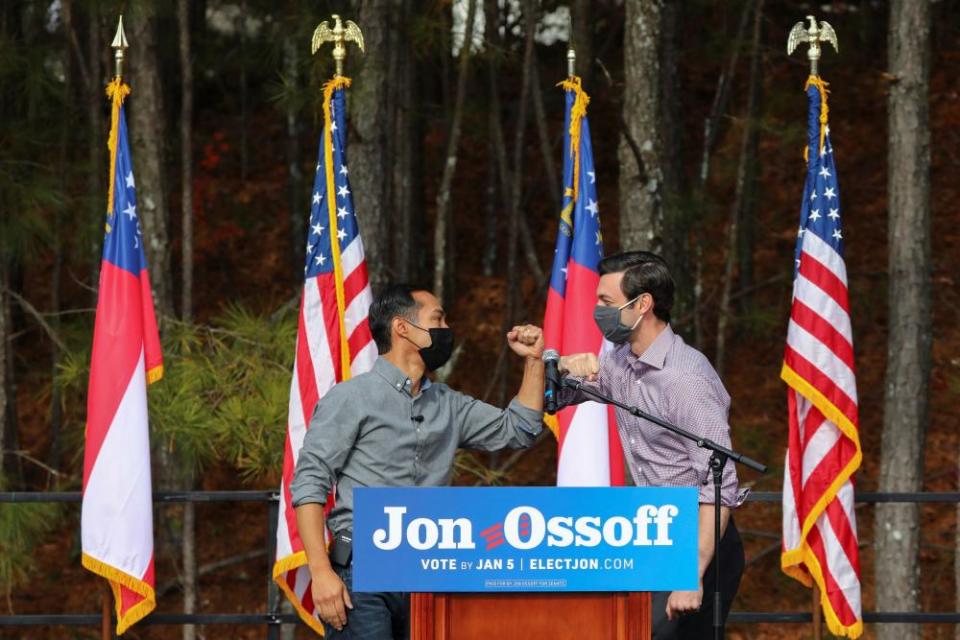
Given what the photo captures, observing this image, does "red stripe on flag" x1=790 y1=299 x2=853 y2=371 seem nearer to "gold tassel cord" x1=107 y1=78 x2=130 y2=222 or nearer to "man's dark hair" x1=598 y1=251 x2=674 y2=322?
"man's dark hair" x1=598 y1=251 x2=674 y2=322

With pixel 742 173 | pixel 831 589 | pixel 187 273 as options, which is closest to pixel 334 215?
pixel 831 589

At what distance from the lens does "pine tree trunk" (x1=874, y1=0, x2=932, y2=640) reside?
295 inches

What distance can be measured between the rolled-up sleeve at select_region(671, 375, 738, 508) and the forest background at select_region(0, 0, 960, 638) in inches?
87.0

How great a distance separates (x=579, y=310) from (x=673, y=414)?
5.97 feet

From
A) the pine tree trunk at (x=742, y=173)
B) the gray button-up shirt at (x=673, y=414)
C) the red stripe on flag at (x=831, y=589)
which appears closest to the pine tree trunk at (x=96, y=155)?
the pine tree trunk at (x=742, y=173)

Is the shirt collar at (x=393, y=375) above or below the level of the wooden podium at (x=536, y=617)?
above

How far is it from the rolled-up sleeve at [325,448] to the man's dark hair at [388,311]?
0.23 meters

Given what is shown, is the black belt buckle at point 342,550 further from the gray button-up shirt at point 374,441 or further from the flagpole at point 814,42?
the flagpole at point 814,42

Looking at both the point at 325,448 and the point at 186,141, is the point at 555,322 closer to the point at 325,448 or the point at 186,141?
the point at 325,448

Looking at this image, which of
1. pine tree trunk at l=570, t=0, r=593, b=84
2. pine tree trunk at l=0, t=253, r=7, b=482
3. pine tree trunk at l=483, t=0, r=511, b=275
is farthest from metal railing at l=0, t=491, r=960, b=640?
pine tree trunk at l=570, t=0, r=593, b=84

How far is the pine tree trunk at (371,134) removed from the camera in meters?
7.50

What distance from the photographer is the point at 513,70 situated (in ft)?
53.4

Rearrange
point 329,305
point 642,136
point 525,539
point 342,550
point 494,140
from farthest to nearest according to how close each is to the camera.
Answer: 1. point 494,140
2. point 642,136
3. point 329,305
4. point 342,550
5. point 525,539

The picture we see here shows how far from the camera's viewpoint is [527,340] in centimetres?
411
